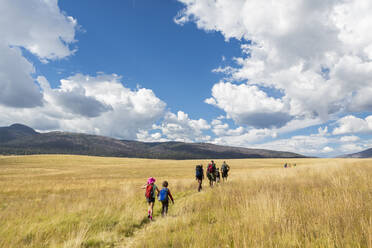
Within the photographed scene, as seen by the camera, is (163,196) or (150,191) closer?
(163,196)

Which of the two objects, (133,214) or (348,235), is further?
(133,214)

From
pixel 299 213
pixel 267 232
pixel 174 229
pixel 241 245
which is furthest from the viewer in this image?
pixel 174 229

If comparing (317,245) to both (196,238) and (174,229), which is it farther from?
(174,229)

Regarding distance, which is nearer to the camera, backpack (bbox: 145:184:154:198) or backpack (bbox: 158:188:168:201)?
backpack (bbox: 158:188:168:201)

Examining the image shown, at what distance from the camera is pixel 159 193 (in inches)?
339

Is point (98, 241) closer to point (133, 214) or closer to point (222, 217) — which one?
point (133, 214)

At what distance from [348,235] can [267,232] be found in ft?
4.09

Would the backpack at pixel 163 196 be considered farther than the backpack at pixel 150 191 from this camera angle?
No

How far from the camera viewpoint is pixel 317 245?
125 inches

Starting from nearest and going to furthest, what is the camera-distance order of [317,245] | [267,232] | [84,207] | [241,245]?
[317,245]
[241,245]
[267,232]
[84,207]

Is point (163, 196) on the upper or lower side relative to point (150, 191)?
lower

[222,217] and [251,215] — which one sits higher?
[251,215]

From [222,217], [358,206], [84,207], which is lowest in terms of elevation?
[84,207]

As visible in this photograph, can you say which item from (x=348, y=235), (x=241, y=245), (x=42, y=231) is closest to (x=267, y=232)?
(x=241, y=245)
